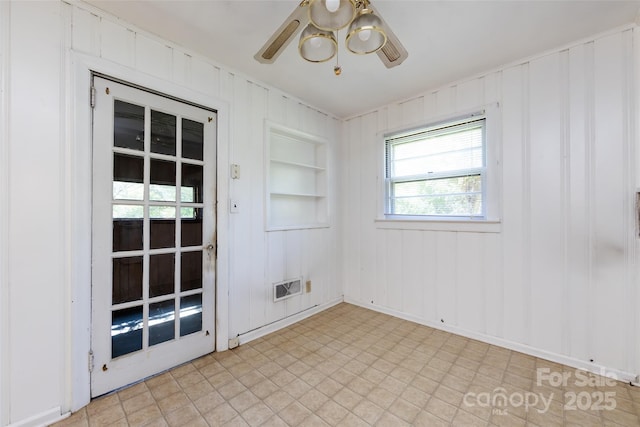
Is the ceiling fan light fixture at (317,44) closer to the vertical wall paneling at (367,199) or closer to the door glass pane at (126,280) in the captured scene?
the door glass pane at (126,280)

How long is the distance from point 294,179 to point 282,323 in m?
1.66

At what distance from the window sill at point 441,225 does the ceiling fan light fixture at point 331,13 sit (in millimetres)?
2134

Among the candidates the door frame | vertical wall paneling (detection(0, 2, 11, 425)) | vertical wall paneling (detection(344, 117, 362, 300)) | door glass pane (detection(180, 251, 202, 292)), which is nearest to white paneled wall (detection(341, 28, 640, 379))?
vertical wall paneling (detection(344, 117, 362, 300))

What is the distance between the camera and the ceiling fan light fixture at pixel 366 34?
47.3 inches

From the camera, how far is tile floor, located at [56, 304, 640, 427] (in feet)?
5.09

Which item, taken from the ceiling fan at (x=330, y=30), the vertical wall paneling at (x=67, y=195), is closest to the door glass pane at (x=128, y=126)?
the vertical wall paneling at (x=67, y=195)

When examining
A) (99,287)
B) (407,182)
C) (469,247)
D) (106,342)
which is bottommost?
(106,342)

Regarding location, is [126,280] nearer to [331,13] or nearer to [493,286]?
[331,13]

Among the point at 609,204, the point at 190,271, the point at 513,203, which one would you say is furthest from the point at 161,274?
the point at 609,204

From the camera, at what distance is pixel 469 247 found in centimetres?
257

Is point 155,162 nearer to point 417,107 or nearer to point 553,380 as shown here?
point 417,107

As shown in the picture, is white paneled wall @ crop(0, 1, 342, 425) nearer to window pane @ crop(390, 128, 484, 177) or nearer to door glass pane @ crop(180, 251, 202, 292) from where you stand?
door glass pane @ crop(180, 251, 202, 292)

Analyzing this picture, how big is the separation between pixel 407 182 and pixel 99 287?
2.93m

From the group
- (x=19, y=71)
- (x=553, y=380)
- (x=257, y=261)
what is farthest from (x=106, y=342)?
(x=553, y=380)
